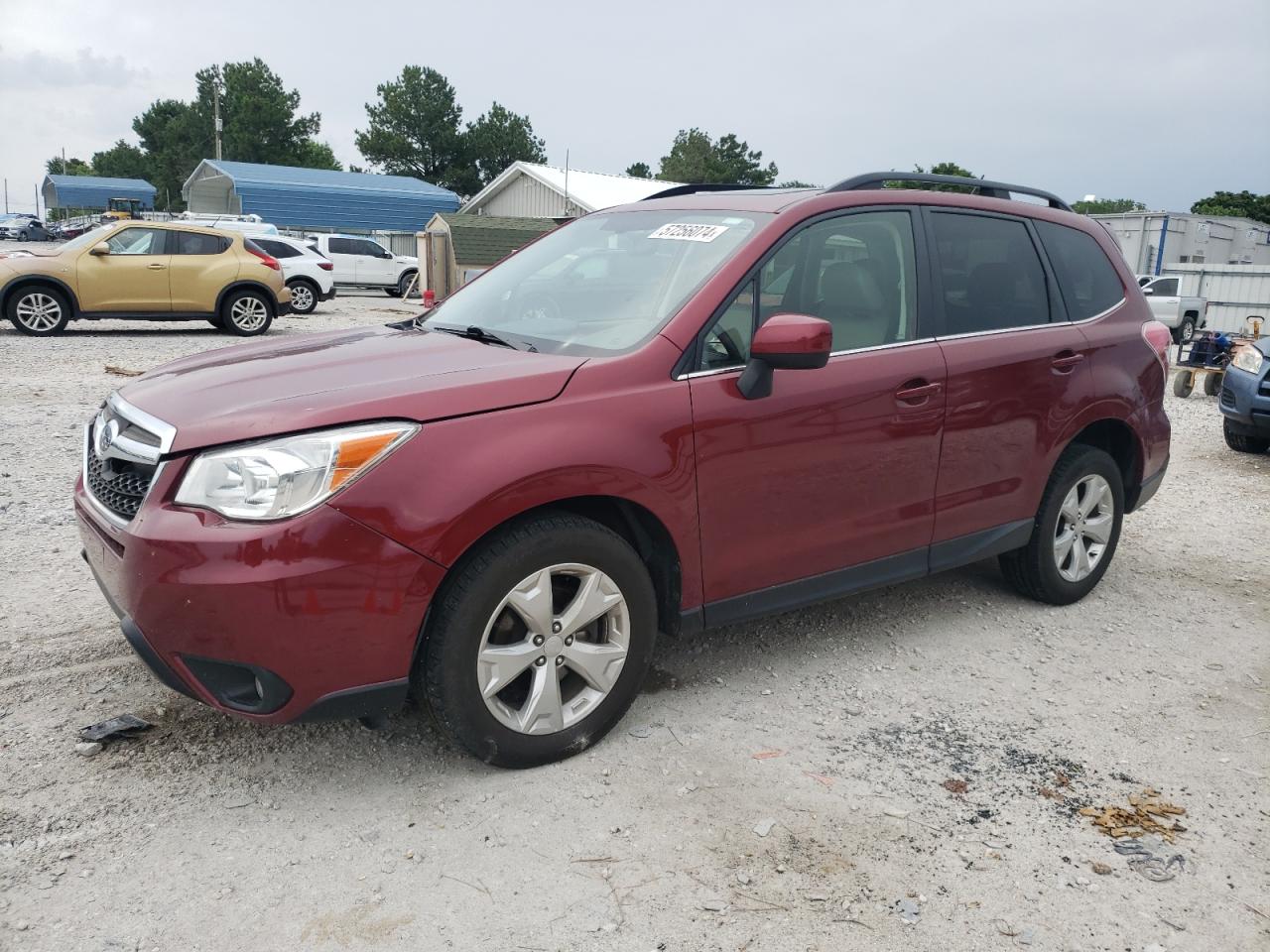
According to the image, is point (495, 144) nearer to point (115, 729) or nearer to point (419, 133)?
point (419, 133)

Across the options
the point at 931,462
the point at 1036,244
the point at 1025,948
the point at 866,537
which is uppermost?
the point at 1036,244

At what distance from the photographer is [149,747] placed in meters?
3.22

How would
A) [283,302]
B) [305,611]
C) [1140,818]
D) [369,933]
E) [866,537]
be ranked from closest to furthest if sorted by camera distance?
[369,933]
[305,611]
[1140,818]
[866,537]
[283,302]

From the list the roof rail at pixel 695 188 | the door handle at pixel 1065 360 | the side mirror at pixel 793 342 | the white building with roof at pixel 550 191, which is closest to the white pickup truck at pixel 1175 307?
the white building with roof at pixel 550 191

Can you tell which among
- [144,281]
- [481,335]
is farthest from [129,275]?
[481,335]

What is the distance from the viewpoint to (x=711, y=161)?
3145 inches

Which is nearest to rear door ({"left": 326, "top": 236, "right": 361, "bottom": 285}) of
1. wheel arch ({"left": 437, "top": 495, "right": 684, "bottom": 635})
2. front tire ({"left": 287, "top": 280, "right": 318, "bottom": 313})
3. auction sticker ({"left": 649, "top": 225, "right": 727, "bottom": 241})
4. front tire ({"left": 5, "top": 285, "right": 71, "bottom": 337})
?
front tire ({"left": 287, "top": 280, "right": 318, "bottom": 313})

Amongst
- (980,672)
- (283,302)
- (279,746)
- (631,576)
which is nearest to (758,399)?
(631,576)

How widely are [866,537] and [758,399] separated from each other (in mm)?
815

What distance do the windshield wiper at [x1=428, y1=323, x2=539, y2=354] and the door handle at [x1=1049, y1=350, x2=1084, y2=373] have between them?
7.82 ft

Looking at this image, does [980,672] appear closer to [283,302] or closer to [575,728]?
[575,728]

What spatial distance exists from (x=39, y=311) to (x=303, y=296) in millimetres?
6263

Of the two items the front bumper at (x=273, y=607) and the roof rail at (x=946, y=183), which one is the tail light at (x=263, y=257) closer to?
the roof rail at (x=946, y=183)

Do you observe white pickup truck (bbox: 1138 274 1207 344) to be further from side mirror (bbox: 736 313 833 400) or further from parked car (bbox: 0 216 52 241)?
parked car (bbox: 0 216 52 241)
